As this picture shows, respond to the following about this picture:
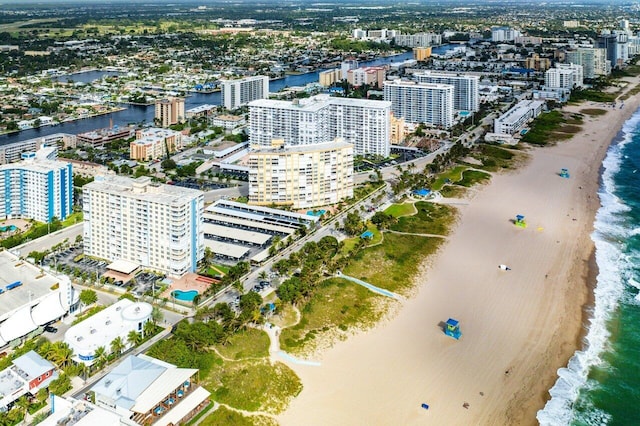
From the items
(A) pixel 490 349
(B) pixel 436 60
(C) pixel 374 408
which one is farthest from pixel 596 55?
(C) pixel 374 408

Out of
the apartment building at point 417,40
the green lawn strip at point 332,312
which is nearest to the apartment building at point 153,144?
the green lawn strip at point 332,312

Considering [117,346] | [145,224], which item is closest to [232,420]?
[117,346]

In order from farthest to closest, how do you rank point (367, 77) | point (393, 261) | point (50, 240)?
point (367, 77) → point (50, 240) → point (393, 261)

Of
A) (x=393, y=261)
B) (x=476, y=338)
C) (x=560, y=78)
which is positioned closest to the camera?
(x=476, y=338)

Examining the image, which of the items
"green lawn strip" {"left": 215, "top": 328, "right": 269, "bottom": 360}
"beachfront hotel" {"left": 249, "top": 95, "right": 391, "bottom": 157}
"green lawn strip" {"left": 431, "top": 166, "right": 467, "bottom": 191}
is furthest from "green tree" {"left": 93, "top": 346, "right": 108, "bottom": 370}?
"beachfront hotel" {"left": 249, "top": 95, "right": 391, "bottom": 157}

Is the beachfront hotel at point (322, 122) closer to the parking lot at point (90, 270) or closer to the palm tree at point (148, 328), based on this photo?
the parking lot at point (90, 270)

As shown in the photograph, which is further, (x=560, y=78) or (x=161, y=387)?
(x=560, y=78)

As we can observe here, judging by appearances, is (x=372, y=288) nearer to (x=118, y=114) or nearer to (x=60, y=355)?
(x=60, y=355)
